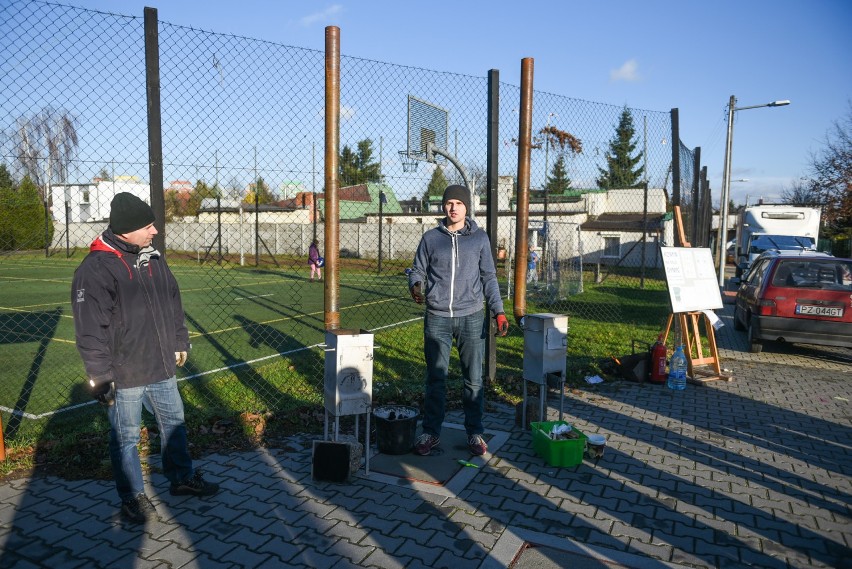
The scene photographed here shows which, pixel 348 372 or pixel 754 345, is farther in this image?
pixel 754 345

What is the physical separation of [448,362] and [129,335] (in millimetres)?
2325

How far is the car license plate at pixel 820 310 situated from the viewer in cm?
881

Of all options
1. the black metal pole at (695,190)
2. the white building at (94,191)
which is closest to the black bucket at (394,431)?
the white building at (94,191)

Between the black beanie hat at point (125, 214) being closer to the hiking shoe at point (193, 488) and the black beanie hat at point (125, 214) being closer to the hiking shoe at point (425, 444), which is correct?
the hiking shoe at point (193, 488)

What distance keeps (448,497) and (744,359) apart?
23.4 ft

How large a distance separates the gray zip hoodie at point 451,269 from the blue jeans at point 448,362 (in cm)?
10

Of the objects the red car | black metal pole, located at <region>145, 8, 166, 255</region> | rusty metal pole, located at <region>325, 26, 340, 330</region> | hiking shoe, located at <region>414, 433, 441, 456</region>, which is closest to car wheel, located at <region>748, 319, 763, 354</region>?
the red car

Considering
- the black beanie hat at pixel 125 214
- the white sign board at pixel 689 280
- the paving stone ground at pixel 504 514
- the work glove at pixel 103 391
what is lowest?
the paving stone ground at pixel 504 514

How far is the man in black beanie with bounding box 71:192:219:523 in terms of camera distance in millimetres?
3436

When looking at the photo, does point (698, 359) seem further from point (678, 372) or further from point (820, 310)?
point (820, 310)

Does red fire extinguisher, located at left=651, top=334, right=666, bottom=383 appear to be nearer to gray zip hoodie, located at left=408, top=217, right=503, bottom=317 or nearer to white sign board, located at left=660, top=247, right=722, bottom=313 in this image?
white sign board, located at left=660, top=247, right=722, bottom=313

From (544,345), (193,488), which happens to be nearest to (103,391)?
(193,488)

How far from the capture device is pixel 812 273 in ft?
31.2

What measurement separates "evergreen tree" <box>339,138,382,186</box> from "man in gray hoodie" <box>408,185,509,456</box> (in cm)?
144
